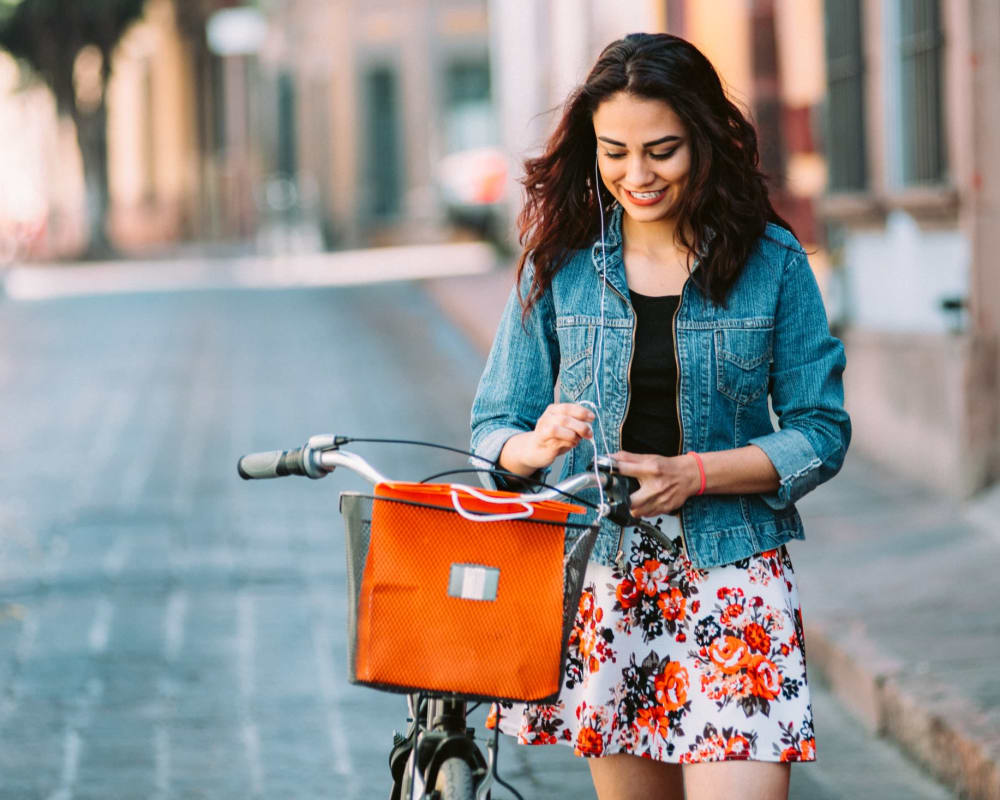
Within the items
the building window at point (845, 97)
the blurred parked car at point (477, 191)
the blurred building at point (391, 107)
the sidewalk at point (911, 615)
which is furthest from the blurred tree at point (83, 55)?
the sidewalk at point (911, 615)

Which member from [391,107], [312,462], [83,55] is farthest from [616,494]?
[83,55]

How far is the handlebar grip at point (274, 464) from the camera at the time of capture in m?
3.02

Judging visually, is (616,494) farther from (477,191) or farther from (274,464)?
(477,191)

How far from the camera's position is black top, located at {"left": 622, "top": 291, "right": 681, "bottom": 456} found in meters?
3.17

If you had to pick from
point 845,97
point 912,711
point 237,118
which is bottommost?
point 912,711

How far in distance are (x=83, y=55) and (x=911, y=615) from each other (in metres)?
31.3

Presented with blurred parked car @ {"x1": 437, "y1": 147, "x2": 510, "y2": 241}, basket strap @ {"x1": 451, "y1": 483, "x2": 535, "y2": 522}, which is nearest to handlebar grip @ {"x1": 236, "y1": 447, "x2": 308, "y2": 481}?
basket strap @ {"x1": 451, "y1": 483, "x2": 535, "y2": 522}

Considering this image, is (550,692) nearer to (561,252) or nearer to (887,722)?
(561,252)

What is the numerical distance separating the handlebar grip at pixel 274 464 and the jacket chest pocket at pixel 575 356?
50cm

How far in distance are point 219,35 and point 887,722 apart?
29994 mm

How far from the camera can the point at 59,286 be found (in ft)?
87.2

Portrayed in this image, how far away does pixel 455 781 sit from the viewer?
9.48 feet

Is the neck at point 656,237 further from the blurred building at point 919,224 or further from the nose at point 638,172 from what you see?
the blurred building at point 919,224

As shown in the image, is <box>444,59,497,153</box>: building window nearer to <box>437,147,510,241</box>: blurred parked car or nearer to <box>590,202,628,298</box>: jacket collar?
<box>437,147,510,241</box>: blurred parked car
